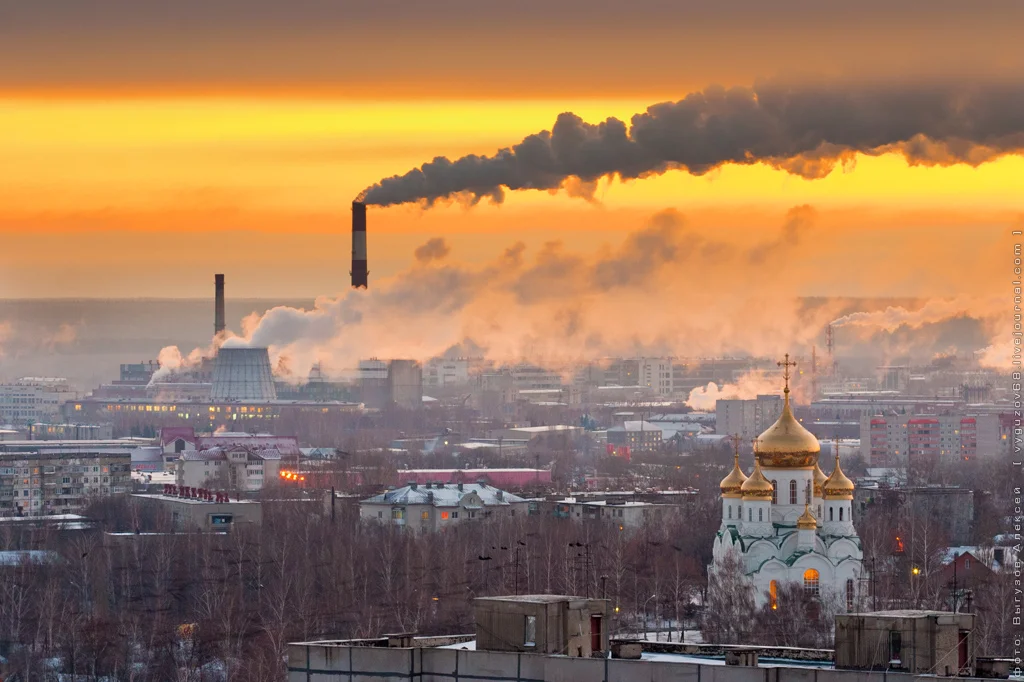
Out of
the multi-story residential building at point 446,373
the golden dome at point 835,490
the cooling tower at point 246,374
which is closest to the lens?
the golden dome at point 835,490

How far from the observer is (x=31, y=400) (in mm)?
167375

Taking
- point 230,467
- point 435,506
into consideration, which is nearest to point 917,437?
point 230,467

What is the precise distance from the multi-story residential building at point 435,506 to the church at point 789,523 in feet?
62.2

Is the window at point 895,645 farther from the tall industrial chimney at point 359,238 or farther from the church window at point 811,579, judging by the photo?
the tall industrial chimney at point 359,238

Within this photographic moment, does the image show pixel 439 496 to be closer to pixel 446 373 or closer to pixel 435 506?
pixel 435 506

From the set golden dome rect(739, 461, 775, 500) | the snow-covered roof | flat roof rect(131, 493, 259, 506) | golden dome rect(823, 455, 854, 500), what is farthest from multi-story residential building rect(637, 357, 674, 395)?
golden dome rect(739, 461, 775, 500)

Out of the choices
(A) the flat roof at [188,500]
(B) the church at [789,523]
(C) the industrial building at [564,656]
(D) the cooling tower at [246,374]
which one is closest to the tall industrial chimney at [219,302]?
(D) the cooling tower at [246,374]

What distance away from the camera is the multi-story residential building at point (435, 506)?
69.2 meters

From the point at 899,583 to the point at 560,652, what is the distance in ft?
89.5

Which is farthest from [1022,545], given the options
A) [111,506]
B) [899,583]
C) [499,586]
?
[111,506]

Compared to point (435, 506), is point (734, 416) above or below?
above

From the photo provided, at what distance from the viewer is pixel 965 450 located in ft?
366

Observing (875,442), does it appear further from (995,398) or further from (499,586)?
(499,586)

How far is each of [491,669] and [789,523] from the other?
2692 cm
